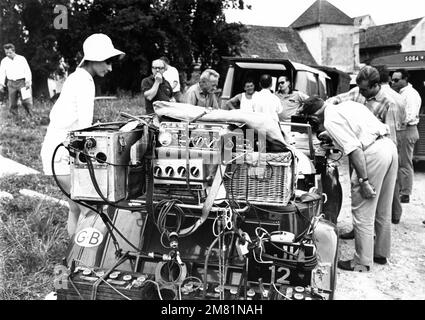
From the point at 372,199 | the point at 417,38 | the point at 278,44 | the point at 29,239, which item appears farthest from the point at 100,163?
the point at 278,44

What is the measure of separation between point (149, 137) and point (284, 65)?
19.0 feet

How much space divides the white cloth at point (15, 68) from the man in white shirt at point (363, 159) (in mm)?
7592

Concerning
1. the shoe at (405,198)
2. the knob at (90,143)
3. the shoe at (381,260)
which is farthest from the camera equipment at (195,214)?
the shoe at (405,198)

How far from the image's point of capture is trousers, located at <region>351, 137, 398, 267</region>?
4.47 meters

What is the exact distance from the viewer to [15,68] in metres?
10.1

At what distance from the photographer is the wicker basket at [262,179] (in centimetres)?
287

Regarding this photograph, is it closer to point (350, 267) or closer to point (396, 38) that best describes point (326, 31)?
point (396, 38)

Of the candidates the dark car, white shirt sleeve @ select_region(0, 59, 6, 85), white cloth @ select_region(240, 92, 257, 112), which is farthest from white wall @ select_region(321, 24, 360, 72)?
white cloth @ select_region(240, 92, 257, 112)

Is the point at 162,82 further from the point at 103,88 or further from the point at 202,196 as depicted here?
the point at 103,88

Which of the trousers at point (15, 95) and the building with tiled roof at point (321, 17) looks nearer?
the trousers at point (15, 95)

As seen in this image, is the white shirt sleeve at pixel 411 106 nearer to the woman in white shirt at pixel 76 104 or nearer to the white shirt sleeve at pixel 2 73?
the woman in white shirt at pixel 76 104

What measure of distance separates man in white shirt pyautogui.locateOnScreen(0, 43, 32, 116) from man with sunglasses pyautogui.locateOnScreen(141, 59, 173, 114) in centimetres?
417

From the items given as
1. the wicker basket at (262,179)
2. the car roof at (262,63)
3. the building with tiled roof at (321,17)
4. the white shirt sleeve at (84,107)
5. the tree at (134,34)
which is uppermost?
the building with tiled roof at (321,17)

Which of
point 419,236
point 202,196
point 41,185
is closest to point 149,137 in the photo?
point 202,196
